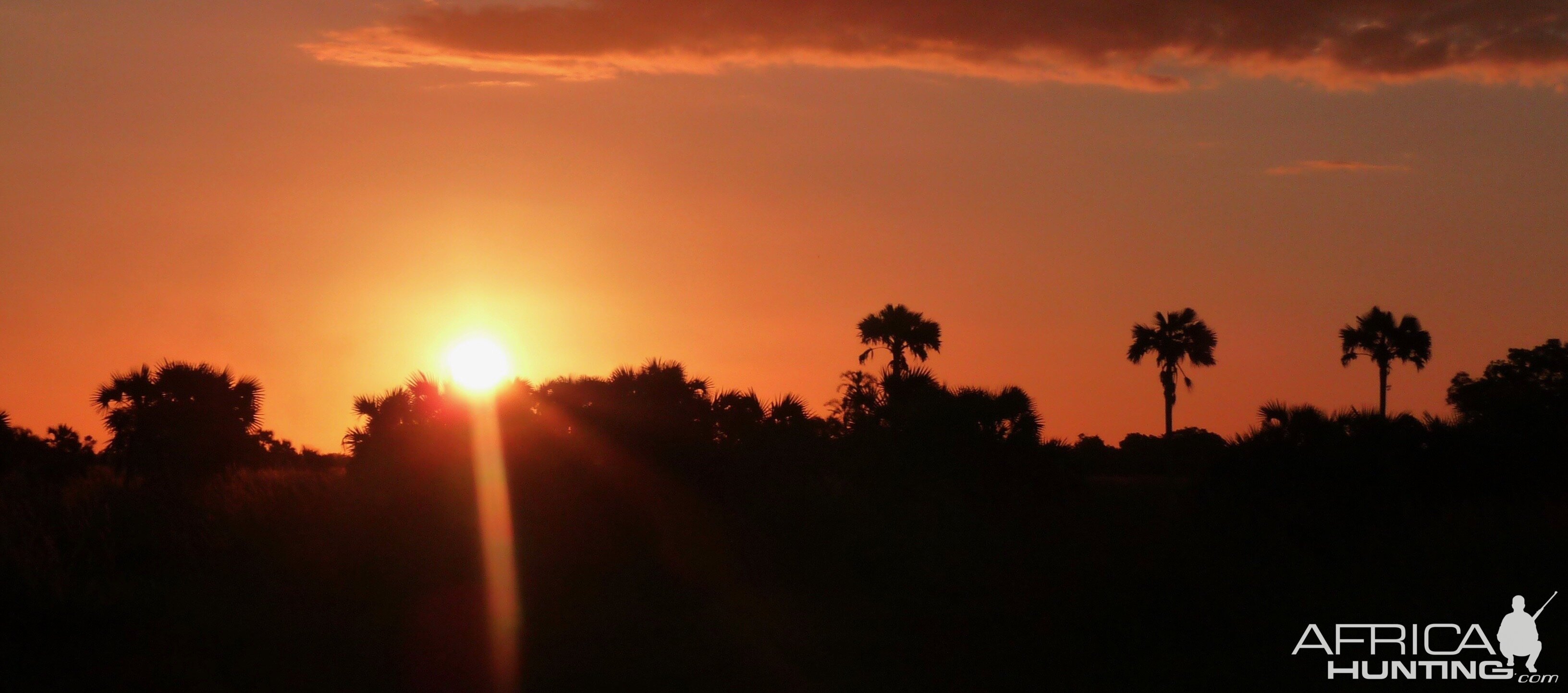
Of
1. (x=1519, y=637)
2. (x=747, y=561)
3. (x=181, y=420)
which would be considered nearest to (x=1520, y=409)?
(x=1519, y=637)

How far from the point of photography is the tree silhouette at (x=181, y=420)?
34.1 metres

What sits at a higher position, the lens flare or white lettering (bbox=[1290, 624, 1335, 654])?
the lens flare

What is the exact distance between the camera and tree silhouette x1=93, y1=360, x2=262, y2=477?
34.1 metres

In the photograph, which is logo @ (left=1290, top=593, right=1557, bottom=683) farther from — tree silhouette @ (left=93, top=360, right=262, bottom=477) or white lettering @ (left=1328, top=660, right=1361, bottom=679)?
A: tree silhouette @ (left=93, top=360, right=262, bottom=477)

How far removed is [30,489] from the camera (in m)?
23.8

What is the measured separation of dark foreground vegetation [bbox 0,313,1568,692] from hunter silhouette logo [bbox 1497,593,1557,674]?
1.44 ft

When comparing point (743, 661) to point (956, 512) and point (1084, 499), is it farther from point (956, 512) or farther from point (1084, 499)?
point (1084, 499)

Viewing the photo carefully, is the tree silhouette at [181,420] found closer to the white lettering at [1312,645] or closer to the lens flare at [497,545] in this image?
the lens flare at [497,545]

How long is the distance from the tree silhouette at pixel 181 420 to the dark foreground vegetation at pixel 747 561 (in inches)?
120

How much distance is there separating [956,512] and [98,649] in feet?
52.6

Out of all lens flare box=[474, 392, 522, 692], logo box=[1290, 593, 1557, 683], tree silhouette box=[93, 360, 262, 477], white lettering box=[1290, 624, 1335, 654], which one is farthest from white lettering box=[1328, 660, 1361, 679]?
tree silhouette box=[93, 360, 262, 477]

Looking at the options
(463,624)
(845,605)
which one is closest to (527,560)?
(463,624)

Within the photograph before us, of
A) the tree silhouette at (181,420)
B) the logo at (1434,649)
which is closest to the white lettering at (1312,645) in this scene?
the logo at (1434,649)

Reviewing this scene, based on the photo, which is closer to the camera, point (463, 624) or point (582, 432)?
point (463, 624)
